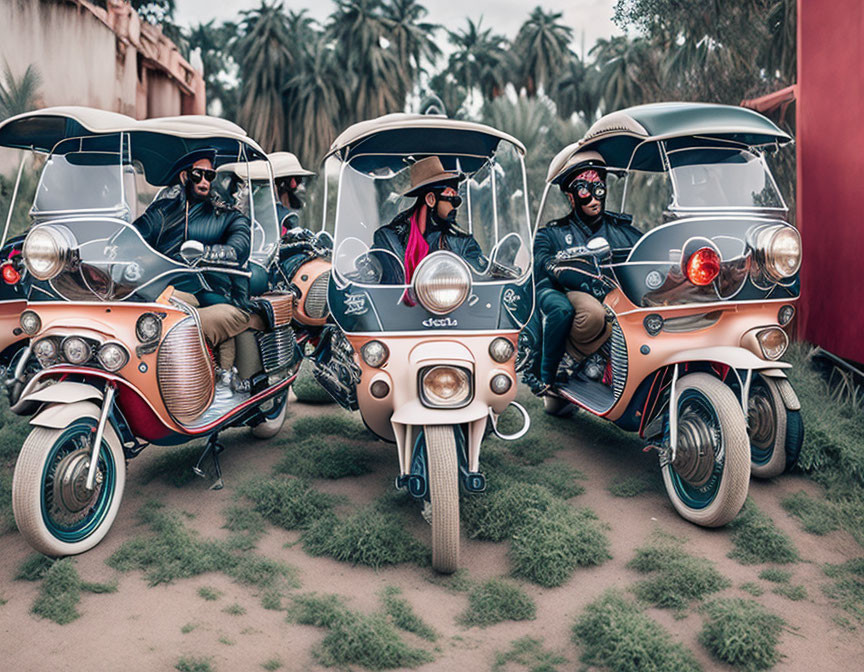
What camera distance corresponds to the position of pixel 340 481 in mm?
5027

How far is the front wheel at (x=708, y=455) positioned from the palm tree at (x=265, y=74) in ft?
103

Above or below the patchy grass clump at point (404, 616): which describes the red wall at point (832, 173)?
above

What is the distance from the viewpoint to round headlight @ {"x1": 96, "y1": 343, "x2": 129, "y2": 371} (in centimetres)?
401

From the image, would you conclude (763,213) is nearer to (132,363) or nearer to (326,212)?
(326,212)

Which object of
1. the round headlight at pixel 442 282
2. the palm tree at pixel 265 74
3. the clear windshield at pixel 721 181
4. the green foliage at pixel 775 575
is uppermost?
the palm tree at pixel 265 74

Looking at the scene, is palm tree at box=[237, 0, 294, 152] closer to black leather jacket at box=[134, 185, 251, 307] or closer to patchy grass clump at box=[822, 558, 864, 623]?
black leather jacket at box=[134, 185, 251, 307]

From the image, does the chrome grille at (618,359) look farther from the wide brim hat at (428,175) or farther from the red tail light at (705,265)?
the wide brim hat at (428,175)

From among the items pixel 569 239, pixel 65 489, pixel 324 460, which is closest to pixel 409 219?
pixel 569 239

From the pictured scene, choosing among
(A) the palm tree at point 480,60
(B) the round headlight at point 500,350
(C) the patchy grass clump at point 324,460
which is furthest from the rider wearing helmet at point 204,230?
(A) the palm tree at point 480,60

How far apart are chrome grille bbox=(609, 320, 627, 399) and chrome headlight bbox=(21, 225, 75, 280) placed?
324 centimetres

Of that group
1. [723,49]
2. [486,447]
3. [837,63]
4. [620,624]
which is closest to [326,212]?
[486,447]

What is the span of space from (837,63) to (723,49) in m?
6.17

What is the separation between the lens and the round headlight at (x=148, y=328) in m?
4.16

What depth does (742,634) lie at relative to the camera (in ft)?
10.3
